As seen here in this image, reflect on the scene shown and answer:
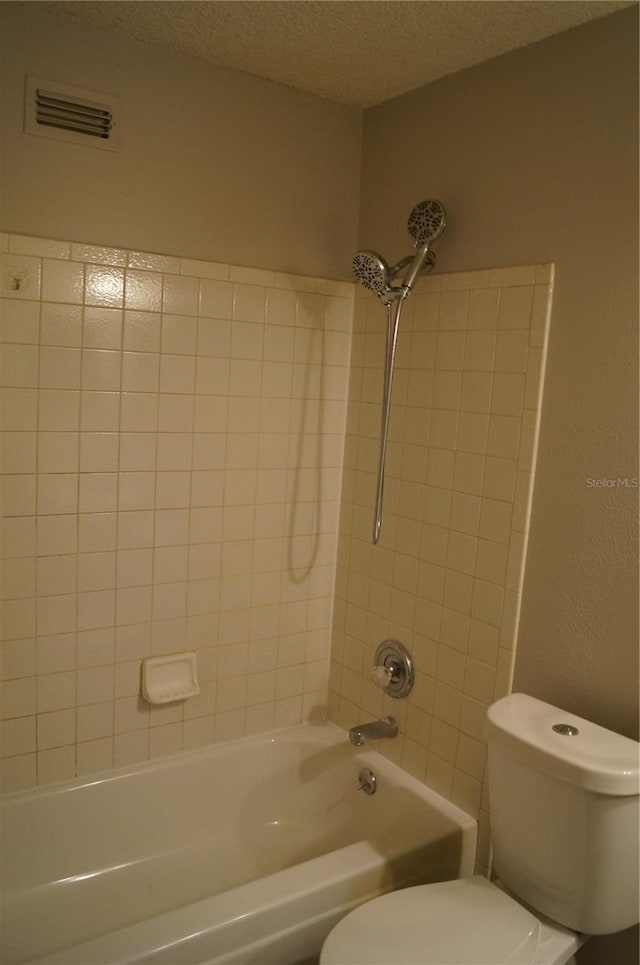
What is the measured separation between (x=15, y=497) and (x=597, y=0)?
5.67ft

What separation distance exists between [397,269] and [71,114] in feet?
2.97

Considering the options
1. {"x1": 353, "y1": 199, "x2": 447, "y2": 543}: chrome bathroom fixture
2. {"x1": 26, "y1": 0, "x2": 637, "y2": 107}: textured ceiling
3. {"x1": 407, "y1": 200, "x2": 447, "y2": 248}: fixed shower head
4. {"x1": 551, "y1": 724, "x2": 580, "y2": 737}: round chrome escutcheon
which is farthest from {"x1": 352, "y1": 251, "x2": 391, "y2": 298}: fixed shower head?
{"x1": 551, "y1": 724, "x2": 580, "y2": 737}: round chrome escutcheon

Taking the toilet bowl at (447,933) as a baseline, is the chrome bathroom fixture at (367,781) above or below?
below

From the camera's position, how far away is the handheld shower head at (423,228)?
1.86m

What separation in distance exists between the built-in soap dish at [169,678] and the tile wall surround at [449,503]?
530 millimetres

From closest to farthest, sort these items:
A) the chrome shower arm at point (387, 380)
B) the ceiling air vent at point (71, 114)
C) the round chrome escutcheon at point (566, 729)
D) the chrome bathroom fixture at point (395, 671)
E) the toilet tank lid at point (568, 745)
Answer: the toilet tank lid at point (568, 745), the round chrome escutcheon at point (566, 729), the ceiling air vent at point (71, 114), the chrome shower arm at point (387, 380), the chrome bathroom fixture at point (395, 671)

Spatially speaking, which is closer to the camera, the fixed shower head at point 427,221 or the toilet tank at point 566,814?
the toilet tank at point 566,814

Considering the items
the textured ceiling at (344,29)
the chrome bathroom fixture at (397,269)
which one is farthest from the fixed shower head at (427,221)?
the textured ceiling at (344,29)

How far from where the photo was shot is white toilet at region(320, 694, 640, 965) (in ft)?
4.52

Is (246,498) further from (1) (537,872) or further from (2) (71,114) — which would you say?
(1) (537,872)

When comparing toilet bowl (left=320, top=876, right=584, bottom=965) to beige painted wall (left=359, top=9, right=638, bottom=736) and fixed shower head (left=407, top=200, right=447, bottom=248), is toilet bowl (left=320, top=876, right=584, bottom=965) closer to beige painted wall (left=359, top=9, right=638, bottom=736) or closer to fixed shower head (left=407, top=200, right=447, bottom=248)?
beige painted wall (left=359, top=9, right=638, bottom=736)

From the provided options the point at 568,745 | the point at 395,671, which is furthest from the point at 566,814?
the point at 395,671

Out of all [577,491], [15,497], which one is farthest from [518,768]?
[15,497]

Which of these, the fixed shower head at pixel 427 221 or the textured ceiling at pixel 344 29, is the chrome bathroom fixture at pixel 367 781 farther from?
the textured ceiling at pixel 344 29
